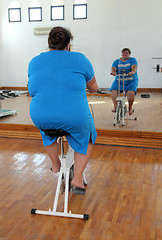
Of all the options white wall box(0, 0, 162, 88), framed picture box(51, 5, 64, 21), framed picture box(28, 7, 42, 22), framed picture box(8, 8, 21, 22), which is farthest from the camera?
framed picture box(8, 8, 21, 22)

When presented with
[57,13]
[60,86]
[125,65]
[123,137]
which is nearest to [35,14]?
[57,13]

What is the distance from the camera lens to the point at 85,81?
6.30 ft

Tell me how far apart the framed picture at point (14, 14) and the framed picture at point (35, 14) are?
487 millimetres

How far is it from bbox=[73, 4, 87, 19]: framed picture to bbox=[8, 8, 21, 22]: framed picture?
2322mm

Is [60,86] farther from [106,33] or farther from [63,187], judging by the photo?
[106,33]

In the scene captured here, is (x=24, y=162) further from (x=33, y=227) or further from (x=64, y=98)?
(x=64, y=98)

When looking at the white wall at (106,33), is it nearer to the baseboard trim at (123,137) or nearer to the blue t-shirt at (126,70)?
the blue t-shirt at (126,70)

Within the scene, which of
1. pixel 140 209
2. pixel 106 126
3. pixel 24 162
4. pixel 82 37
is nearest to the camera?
pixel 140 209

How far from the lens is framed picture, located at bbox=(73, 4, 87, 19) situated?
388 inches

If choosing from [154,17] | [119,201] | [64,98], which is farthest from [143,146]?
[154,17]

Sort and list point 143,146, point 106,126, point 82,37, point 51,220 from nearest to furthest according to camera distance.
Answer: point 51,220 < point 143,146 < point 106,126 < point 82,37

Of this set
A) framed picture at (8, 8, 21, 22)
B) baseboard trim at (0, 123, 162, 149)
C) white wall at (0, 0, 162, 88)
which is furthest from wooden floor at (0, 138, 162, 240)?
framed picture at (8, 8, 21, 22)

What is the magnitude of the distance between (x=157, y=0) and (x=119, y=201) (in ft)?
28.6

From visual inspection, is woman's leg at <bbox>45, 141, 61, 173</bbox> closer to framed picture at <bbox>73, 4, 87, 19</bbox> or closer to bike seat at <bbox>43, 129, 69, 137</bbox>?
bike seat at <bbox>43, 129, 69, 137</bbox>
